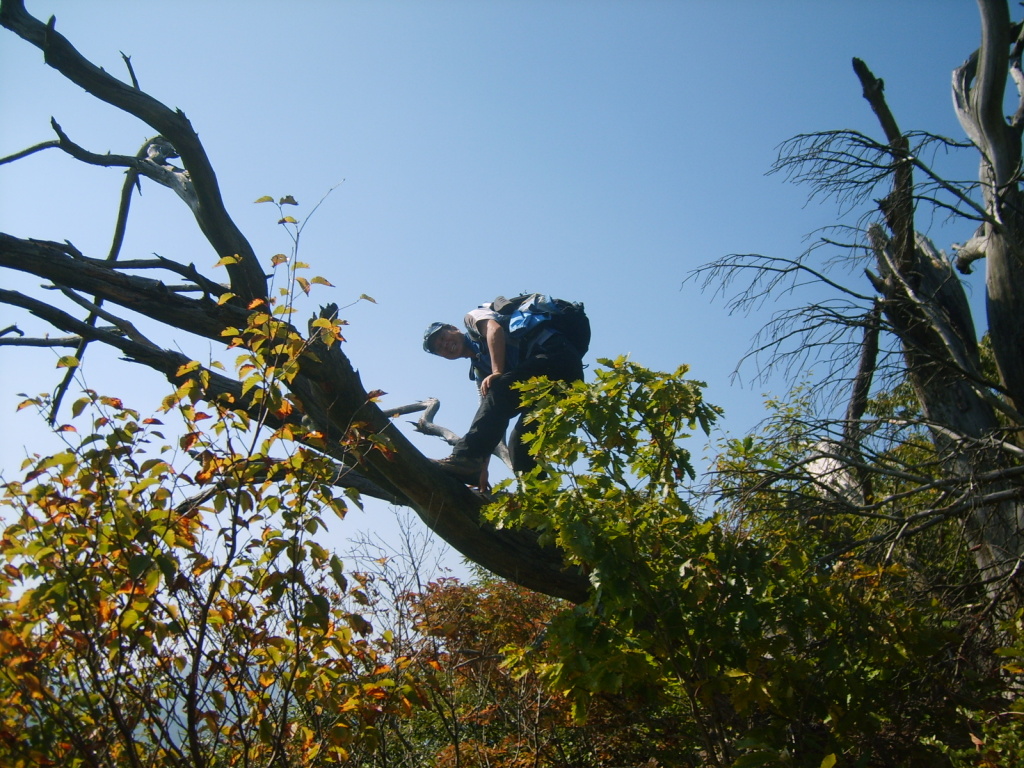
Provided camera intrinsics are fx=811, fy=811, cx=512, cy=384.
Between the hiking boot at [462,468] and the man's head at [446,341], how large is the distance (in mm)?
884

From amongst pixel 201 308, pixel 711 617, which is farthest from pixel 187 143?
pixel 711 617

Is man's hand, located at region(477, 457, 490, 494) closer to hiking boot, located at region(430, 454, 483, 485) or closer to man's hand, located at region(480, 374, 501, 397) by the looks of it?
hiking boot, located at region(430, 454, 483, 485)

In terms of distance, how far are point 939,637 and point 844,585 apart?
0.42 meters

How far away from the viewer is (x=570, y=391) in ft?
11.9

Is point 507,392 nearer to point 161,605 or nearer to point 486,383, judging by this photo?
point 486,383

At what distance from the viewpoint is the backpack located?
506 centimetres

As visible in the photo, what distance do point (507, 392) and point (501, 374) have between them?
0.12 metres

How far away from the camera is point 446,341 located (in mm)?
5398


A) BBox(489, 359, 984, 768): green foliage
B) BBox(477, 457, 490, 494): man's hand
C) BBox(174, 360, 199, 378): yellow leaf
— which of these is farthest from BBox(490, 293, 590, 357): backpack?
BBox(174, 360, 199, 378): yellow leaf

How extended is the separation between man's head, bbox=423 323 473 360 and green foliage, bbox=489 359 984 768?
171 cm

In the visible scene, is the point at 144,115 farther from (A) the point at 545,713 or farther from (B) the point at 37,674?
(A) the point at 545,713

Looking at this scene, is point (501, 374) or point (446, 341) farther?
point (446, 341)

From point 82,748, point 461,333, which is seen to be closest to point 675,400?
point 461,333

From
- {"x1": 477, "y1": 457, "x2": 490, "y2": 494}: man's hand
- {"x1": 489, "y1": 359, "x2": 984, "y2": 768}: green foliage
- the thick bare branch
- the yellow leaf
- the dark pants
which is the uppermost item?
the thick bare branch
